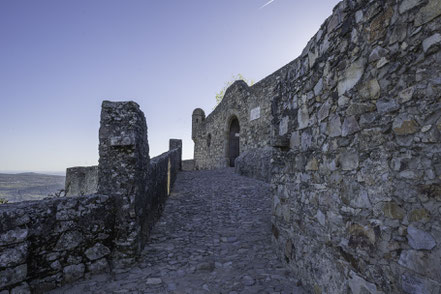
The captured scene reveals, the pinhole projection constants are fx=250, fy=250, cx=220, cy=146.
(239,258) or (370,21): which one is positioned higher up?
(370,21)

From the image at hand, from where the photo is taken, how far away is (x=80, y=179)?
1209 centimetres

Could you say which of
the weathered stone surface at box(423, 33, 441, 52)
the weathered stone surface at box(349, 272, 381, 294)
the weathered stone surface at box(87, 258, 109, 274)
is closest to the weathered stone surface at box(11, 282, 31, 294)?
the weathered stone surface at box(87, 258, 109, 274)

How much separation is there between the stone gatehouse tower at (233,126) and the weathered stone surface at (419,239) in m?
8.92

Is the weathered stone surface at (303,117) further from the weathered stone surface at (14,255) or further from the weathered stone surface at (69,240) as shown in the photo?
the weathered stone surface at (14,255)

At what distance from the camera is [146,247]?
12.5 ft

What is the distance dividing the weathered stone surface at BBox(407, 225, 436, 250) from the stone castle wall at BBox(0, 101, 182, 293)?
9.68ft

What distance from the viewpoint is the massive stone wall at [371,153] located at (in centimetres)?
150

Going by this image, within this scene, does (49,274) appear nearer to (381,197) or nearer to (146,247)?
(146,247)

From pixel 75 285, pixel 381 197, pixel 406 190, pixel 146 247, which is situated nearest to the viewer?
pixel 406 190

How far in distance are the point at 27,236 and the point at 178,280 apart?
167 centimetres

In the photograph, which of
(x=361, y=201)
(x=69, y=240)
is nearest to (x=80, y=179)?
(x=69, y=240)

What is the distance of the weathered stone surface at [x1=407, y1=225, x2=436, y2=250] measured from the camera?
4.77 feet

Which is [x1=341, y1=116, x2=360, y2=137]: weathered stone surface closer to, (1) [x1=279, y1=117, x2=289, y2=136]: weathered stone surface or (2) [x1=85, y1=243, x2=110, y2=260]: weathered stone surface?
(1) [x1=279, y1=117, x2=289, y2=136]: weathered stone surface

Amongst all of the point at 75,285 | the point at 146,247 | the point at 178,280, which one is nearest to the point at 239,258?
the point at 178,280
